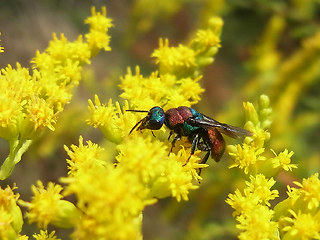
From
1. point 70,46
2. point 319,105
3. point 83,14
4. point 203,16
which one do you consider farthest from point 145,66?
point 70,46

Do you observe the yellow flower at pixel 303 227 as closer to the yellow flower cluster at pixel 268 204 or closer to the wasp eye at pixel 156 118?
the yellow flower cluster at pixel 268 204

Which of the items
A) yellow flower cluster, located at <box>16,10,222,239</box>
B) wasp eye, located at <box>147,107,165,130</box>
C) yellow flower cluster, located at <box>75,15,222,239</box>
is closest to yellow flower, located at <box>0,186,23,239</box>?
yellow flower cluster, located at <box>16,10,222,239</box>

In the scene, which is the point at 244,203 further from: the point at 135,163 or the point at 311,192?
the point at 135,163

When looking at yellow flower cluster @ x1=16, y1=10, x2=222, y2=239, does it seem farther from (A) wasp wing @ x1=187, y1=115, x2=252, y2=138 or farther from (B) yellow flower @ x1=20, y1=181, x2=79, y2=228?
(A) wasp wing @ x1=187, y1=115, x2=252, y2=138

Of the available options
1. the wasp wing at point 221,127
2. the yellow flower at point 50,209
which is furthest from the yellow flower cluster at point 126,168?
the wasp wing at point 221,127

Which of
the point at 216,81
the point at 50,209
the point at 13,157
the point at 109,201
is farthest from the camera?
the point at 216,81

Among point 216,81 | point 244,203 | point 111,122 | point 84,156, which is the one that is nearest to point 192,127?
point 111,122
